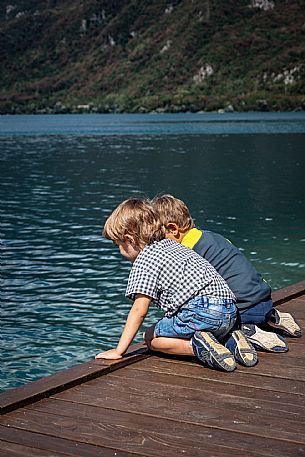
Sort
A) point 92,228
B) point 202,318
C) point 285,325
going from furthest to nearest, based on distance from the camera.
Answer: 1. point 92,228
2. point 285,325
3. point 202,318

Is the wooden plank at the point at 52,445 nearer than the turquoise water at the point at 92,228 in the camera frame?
Yes

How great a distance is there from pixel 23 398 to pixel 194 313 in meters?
1.28

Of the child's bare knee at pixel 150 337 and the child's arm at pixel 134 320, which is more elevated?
the child's arm at pixel 134 320

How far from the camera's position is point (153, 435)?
4062 millimetres

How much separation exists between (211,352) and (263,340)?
2.03ft

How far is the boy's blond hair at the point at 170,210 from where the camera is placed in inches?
217

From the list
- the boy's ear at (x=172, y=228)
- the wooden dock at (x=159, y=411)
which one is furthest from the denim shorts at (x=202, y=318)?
the boy's ear at (x=172, y=228)

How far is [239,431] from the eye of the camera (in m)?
4.10

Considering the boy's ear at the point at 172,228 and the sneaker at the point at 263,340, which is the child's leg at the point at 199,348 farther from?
the boy's ear at the point at 172,228

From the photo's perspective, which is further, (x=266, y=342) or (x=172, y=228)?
(x=172, y=228)

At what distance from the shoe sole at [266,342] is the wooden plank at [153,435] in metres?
1.21

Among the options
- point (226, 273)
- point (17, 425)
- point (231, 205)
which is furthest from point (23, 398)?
point (231, 205)

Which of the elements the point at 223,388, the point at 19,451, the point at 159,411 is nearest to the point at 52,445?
the point at 19,451

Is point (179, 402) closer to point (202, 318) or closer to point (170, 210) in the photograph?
point (202, 318)
